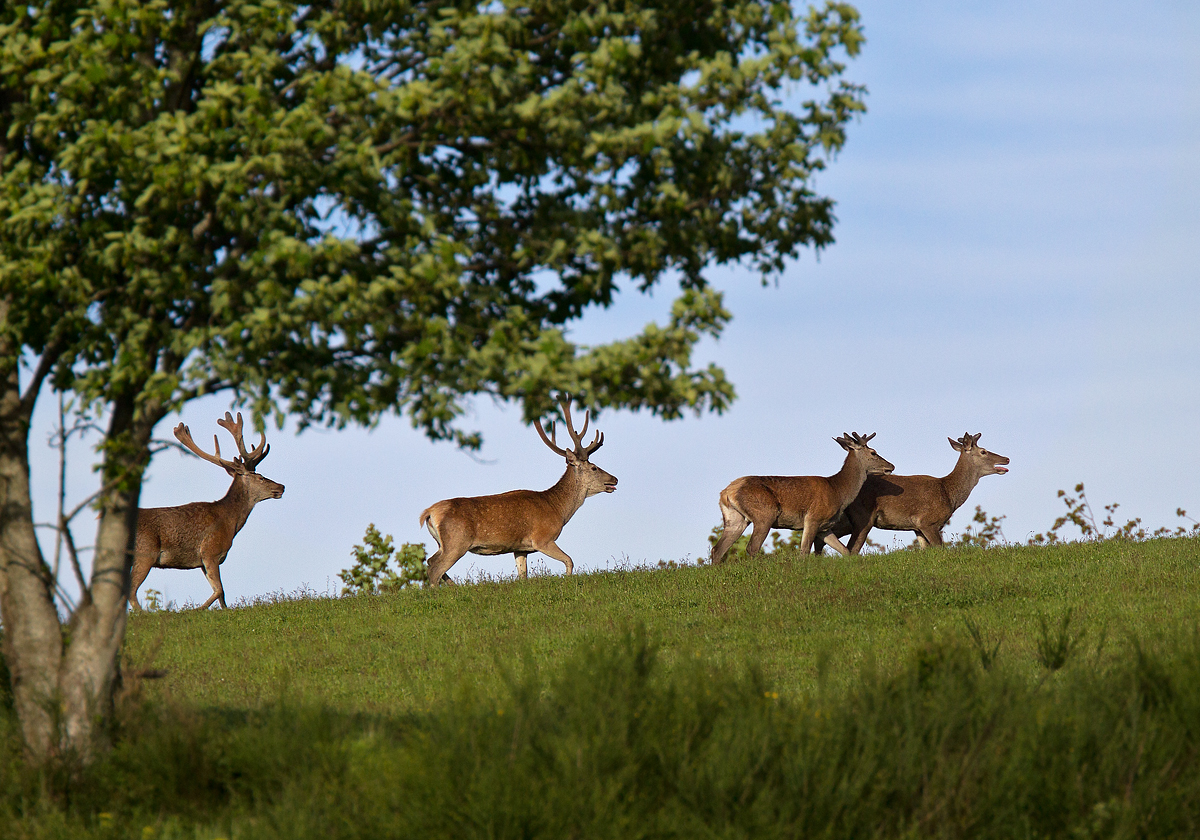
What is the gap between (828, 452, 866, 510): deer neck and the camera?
70.2ft

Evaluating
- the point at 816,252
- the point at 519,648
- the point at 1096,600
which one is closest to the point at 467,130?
the point at 816,252

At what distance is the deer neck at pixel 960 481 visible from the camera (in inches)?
918

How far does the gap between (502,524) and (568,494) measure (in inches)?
53.3

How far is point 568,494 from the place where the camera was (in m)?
20.9

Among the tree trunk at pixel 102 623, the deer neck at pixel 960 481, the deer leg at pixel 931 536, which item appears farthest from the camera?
the deer neck at pixel 960 481

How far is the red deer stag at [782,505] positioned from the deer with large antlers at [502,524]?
253 cm

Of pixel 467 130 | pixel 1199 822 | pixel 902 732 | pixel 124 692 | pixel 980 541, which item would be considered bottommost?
pixel 1199 822

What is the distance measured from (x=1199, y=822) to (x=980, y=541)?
17.3 m

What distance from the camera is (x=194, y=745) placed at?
8.00 metres

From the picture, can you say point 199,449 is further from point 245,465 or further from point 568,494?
point 568,494

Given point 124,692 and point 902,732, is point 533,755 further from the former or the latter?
point 124,692

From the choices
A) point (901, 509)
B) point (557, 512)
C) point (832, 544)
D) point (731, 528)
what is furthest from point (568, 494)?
point (901, 509)

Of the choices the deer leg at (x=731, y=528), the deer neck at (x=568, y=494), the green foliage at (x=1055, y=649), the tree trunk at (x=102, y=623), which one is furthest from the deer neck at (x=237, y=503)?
the green foliage at (x=1055, y=649)

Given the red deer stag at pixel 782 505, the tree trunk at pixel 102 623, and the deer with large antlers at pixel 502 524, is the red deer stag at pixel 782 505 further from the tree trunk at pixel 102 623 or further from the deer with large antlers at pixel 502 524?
the tree trunk at pixel 102 623
